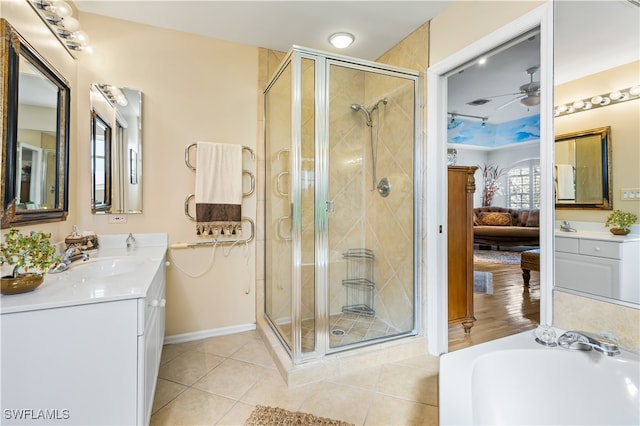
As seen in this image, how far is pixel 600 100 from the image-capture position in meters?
1.35

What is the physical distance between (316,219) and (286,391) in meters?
1.10

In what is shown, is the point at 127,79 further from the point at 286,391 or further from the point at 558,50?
the point at 558,50

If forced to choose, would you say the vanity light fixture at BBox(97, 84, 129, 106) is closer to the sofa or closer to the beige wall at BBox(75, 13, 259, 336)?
the beige wall at BBox(75, 13, 259, 336)

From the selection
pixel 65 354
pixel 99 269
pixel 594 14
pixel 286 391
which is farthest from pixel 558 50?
pixel 99 269

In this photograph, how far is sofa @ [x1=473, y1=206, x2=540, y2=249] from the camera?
6328 mm

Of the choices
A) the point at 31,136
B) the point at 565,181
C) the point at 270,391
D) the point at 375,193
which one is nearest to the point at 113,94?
the point at 31,136

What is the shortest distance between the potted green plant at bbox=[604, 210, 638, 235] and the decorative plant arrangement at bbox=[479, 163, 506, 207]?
7274 mm

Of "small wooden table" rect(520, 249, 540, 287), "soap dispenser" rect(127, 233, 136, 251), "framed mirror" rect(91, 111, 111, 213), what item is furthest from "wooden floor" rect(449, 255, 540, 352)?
"framed mirror" rect(91, 111, 111, 213)

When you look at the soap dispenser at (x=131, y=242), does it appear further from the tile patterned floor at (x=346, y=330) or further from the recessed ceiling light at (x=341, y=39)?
the recessed ceiling light at (x=341, y=39)

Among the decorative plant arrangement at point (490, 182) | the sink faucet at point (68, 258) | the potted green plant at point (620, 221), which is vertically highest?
the decorative plant arrangement at point (490, 182)

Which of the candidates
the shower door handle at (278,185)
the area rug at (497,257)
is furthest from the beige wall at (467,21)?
the area rug at (497,257)

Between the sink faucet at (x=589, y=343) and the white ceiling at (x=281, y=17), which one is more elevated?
the white ceiling at (x=281, y=17)

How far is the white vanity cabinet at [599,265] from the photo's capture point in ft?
3.95

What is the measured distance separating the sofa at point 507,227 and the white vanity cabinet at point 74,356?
22.4 feet
